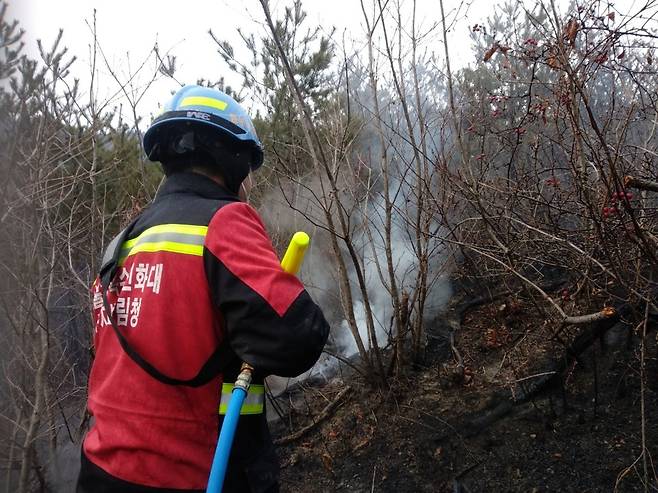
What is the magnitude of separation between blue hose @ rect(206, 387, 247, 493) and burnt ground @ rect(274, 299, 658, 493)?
2.64 meters

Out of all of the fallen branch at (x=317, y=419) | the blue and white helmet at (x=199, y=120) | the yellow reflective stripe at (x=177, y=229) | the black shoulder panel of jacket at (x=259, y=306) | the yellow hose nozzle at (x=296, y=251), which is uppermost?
the blue and white helmet at (x=199, y=120)

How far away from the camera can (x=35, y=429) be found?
13.5 ft

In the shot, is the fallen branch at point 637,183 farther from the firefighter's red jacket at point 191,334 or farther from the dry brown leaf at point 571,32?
the firefighter's red jacket at point 191,334

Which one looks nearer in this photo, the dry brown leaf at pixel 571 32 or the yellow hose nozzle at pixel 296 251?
the yellow hose nozzle at pixel 296 251

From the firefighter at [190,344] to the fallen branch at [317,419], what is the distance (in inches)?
145

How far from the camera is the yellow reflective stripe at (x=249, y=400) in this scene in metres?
1.50

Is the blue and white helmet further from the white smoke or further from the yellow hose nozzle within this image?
the white smoke

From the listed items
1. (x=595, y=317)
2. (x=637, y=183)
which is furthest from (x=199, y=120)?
(x=595, y=317)

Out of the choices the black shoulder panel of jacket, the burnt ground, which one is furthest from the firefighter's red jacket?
the burnt ground

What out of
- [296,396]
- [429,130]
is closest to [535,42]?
[429,130]

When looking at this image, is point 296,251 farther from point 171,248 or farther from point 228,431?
point 228,431

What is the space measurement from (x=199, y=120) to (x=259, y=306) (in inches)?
29.3

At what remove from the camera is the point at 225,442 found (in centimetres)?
137

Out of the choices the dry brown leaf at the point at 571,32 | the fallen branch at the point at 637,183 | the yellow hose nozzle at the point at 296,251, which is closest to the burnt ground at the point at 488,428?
the fallen branch at the point at 637,183
